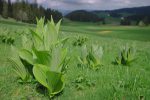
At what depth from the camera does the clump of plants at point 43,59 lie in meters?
5.06

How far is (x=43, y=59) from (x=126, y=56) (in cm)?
352

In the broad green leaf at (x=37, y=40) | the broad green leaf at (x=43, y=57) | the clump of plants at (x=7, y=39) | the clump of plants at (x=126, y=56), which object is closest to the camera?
the broad green leaf at (x=43, y=57)

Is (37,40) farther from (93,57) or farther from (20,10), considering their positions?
(20,10)

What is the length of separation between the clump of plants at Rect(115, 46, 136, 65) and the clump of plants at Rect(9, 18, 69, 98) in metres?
2.71

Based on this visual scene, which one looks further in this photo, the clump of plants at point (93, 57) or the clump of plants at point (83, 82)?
the clump of plants at point (93, 57)

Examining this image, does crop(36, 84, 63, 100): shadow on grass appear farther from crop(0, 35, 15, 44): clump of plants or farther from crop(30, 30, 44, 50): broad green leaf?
crop(0, 35, 15, 44): clump of plants

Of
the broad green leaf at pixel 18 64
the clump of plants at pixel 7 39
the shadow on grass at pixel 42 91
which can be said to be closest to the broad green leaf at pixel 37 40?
the broad green leaf at pixel 18 64

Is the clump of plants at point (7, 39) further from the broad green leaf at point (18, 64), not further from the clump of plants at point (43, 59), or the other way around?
the broad green leaf at point (18, 64)

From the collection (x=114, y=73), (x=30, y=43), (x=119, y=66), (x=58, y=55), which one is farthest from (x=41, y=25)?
(x=119, y=66)

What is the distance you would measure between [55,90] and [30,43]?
1.21m

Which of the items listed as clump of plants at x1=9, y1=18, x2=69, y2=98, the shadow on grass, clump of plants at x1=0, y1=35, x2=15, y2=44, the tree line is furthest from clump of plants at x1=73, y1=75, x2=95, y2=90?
the tree line

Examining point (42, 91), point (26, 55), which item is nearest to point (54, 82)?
point (42, 91)

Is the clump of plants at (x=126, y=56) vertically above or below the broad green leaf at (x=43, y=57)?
below

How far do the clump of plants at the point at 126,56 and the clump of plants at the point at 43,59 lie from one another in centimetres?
271
